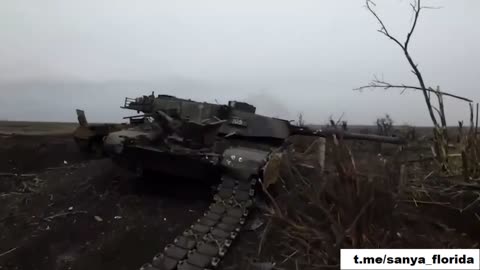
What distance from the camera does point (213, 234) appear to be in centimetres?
695

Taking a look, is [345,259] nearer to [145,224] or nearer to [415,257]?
[415,257]

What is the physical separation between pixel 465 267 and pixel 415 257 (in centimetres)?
36

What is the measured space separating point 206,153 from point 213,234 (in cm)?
223

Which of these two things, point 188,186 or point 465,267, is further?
point 188,186

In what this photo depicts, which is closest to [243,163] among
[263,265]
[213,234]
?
[213,234]

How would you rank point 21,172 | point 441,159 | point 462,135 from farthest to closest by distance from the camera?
point 21,172 < point 462,135 < point 441,159

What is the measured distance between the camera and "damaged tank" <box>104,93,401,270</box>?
668 centimetres

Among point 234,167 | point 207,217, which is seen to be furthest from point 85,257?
point 234,167

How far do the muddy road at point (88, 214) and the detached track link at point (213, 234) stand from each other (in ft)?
2.19

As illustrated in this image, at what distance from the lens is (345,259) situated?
11.8 ft

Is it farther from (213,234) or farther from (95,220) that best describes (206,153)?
(95,220)

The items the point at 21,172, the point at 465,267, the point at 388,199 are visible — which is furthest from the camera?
the point at 21,172

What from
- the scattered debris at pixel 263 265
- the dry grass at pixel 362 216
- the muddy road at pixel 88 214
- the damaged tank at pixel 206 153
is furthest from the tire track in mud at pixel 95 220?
the dry grass at pixel 362 216

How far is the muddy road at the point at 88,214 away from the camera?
274 inches
